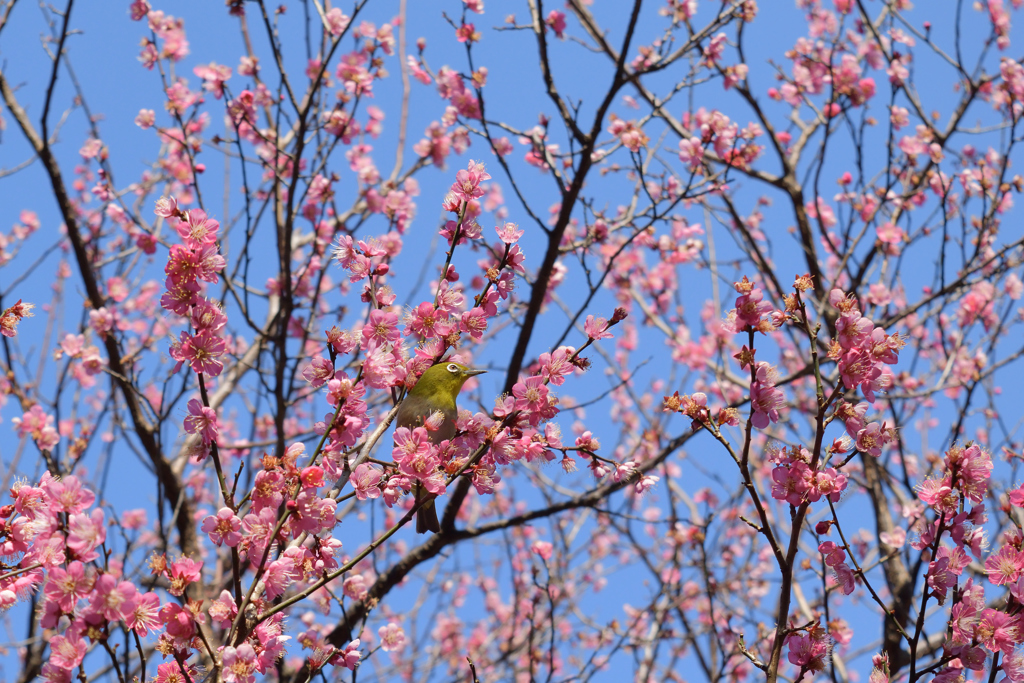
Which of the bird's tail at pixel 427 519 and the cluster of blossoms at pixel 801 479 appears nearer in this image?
the cluster of blossoms at pixel 801 479

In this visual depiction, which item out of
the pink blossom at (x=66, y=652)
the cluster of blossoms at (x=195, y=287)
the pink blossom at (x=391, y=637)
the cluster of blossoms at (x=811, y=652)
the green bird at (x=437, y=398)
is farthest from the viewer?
the pink blossom at (x=391, y=637)

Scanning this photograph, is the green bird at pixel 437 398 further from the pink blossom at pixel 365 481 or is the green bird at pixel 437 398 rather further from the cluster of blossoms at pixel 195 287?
the cluster of blossoms at pixel 195 287

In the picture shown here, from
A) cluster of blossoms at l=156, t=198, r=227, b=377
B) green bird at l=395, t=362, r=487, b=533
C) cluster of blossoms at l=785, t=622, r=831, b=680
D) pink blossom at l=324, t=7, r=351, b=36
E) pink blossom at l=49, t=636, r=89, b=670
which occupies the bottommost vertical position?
pink blossom at l=49, t=636, r=89, b=670

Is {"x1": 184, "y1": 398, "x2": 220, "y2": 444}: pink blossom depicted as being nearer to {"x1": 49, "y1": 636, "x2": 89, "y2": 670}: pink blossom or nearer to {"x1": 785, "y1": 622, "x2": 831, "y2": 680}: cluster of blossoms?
{"x1": 49, "y1": 636, "x2": 89, "y2": 670}: pink blossom

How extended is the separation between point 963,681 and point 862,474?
12.2ft

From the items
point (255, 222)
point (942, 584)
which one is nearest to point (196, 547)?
point (255, 222)

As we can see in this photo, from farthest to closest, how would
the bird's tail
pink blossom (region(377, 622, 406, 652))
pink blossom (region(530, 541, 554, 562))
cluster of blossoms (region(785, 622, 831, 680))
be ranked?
pink blossom (region(530, 541, 554, 562))
pink blossom (region(377, 622, 406, 652))
the bird's tail
cluster of blossoms (region(785, 622, 831, 680))

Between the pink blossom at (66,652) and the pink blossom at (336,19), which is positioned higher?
the pink blossom at (336,19)

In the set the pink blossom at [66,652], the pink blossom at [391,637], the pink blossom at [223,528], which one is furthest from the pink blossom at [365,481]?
the pink blossom at [391,637]

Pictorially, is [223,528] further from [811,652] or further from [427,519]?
[811,652]

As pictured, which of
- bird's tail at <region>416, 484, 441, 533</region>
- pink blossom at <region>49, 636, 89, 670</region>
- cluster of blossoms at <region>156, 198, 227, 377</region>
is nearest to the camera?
pink blossom at <region>49, 636, 89, 670</region>

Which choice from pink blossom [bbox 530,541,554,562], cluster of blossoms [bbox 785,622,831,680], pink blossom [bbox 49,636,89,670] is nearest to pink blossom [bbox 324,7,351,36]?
pink blossom [bbox 530,541,554,562]

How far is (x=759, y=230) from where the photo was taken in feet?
18.8

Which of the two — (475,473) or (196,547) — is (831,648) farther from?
(196,547)
